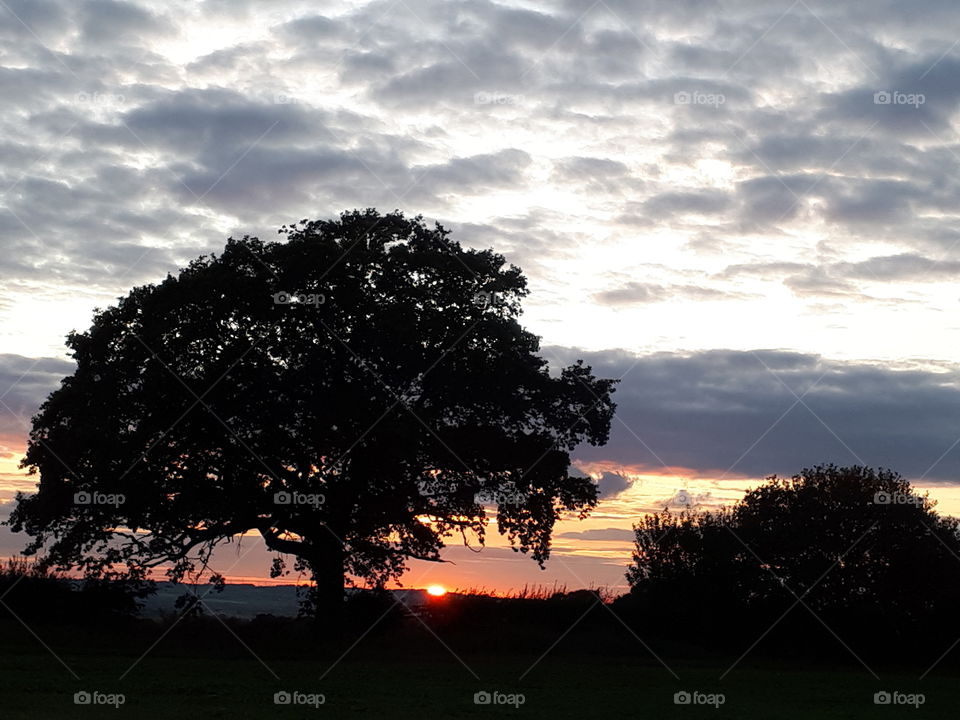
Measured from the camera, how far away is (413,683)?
26.7m

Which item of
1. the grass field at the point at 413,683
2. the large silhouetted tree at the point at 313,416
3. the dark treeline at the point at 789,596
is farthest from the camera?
the dark treeline at the point at 789,596

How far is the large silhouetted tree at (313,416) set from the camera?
113 feet

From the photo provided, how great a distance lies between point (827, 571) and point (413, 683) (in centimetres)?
2505

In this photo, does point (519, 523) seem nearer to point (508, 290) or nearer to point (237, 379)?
point (508, 290)

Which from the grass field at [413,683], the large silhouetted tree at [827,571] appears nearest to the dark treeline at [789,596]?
the large silhouetted tree at [827,571]

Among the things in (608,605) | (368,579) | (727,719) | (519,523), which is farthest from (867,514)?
(727,719)

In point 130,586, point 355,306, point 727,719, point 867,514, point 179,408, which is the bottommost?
point 727,719

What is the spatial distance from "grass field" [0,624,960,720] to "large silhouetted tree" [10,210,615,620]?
12.3ft

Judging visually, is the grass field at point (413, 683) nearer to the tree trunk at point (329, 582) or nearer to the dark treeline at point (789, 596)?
the tree trunk at point (329, 582)

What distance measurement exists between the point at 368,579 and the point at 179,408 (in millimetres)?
8611

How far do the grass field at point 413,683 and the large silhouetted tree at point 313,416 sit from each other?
3.74 meters

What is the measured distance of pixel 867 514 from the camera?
46.6m

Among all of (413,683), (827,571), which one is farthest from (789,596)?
(413,683)

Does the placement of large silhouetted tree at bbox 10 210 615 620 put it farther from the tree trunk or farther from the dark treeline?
the dark treeline
